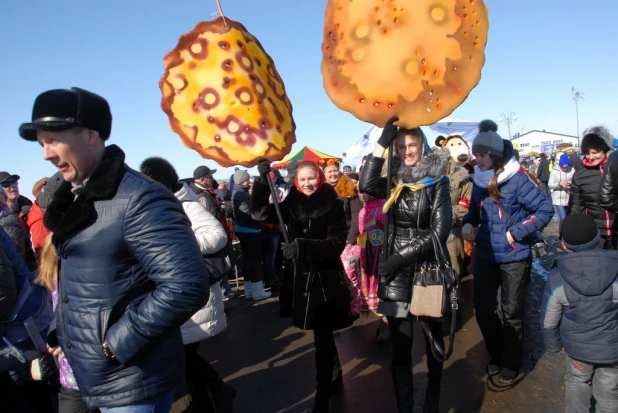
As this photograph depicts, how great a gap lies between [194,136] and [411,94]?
1.47m

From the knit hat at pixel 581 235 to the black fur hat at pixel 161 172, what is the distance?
2.62 m

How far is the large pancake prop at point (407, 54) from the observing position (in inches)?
109

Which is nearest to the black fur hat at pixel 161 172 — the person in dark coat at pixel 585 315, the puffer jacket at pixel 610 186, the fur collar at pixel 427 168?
the fur collar at pixel 427 168

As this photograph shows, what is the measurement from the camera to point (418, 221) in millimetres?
2945

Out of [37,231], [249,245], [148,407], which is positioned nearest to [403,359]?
[148,407]

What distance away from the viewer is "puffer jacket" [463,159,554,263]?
3.49 meters

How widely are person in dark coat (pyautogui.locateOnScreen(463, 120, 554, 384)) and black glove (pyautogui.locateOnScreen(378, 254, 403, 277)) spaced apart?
3.92 feet

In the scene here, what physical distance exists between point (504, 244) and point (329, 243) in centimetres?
146

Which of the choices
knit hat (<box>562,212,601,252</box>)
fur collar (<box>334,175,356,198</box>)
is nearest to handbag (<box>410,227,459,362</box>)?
knit hat (<box>562,212,601,252</box>)

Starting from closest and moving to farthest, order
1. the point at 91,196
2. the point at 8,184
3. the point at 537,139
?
the point at 91,196 → the point at 8,184 → the point at 537,139

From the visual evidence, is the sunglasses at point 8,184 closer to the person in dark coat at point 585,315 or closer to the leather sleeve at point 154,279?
the leather sleeve at point 154,279

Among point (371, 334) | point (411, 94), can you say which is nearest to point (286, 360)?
point (371, 334)

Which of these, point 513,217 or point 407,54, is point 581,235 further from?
point 407,54

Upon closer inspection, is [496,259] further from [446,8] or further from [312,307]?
[446,8]
